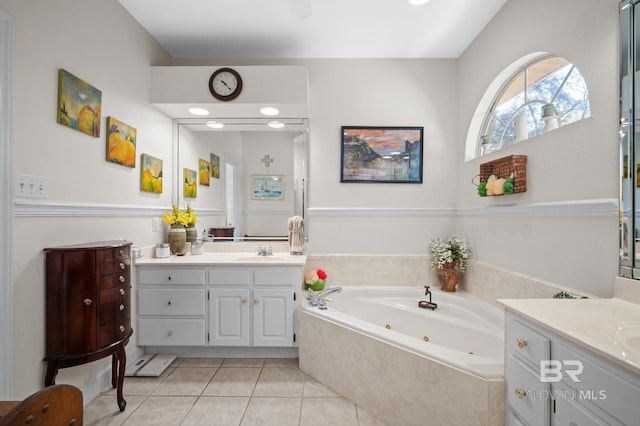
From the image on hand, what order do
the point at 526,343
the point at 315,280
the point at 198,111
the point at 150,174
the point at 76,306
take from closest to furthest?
the point at 526,343 → the point at 76,306 → the point at 150,174 → the point at 315,280 → the point at 198,111

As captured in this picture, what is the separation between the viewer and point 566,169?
167 centimetres

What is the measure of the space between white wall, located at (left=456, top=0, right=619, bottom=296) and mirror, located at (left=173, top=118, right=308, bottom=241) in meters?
1.82

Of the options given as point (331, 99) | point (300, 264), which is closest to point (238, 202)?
point (300, 264)

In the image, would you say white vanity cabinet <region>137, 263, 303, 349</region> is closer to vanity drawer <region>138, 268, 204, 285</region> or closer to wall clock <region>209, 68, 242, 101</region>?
vanity drawer <region>138, 268, 204, 285</region>

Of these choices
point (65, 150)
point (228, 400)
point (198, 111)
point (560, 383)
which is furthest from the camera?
point (198, 111)

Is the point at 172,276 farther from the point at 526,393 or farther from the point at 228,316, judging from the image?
the point at 526,393

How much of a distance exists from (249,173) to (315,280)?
1.30 m

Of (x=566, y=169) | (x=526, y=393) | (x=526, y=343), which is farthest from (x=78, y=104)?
(x=566, y=169)

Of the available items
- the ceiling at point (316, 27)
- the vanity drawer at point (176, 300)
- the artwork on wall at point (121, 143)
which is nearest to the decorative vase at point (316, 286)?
the vanity drawer at point (176, 300)

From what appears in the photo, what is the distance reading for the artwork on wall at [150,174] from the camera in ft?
8.12

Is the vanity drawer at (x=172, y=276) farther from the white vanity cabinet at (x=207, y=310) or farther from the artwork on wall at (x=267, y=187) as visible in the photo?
the artwork on wall at (x=267, y=187)

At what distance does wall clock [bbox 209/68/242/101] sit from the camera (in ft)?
8.54

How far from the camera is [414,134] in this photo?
296 cm

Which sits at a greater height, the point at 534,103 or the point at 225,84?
the point at 225,84
